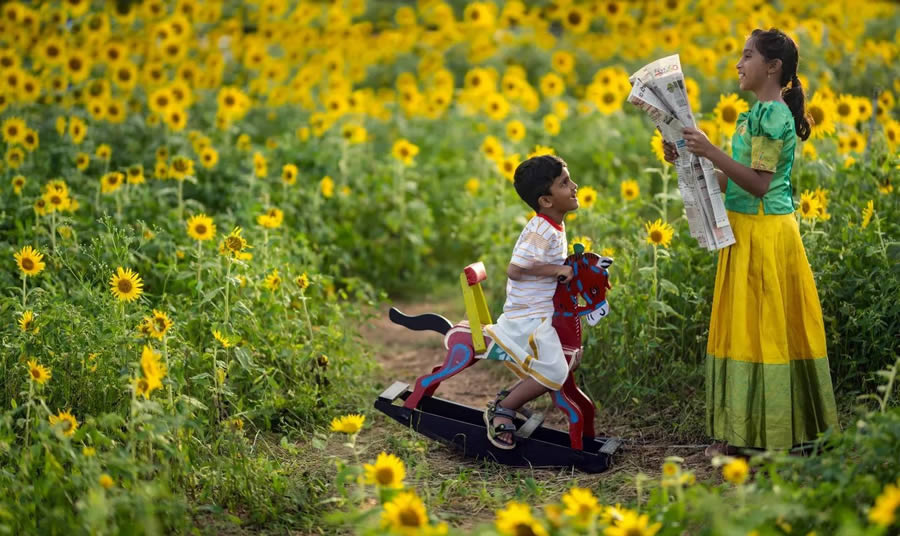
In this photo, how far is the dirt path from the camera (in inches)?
135

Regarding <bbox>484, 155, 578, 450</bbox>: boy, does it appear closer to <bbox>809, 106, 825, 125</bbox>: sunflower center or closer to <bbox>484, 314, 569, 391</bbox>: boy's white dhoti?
<bbox>484, 314, 569, 391</bbox>: boy's white dhoti

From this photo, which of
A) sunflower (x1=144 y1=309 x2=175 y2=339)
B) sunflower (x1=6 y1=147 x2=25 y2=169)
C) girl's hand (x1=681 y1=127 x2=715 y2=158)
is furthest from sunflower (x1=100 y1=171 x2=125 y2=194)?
girl's hand (x1=681 y1=127 x2=715 y2=158)

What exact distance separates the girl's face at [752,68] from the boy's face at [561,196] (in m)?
0.67

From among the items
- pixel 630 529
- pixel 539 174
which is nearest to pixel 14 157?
pixel 539 174

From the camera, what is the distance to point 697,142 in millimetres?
3373

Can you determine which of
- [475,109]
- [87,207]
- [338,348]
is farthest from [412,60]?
[338,348]

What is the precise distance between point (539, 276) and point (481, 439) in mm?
682

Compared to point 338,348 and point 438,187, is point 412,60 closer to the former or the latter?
point 438,187

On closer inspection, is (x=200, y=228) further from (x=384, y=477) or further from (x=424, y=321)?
(x=384, y=477)

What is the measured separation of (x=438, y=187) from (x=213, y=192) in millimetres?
1490

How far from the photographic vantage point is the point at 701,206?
349 cm

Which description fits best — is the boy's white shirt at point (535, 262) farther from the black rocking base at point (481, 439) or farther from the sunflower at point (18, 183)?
the sunflower at point (18, 183)

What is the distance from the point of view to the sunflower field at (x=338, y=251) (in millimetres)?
2990

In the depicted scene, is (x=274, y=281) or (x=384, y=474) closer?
(x=384, y=474)
